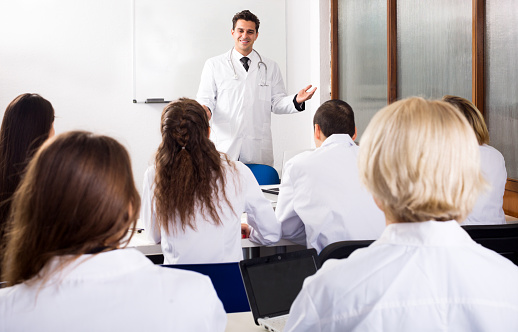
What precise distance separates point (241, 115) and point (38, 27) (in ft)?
6.64

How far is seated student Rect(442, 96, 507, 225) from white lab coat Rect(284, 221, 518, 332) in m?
1.47

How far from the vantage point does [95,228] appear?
3.29 ft

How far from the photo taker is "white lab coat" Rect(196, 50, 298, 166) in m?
4.84

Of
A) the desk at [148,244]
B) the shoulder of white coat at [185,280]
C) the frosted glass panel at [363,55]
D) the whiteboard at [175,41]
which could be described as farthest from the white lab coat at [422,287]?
the whiteboard at [175,41]

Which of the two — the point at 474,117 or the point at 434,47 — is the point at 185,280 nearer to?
the point at 474,117

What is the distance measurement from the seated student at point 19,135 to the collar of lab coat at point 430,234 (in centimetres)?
155

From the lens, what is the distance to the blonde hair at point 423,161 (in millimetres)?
1025

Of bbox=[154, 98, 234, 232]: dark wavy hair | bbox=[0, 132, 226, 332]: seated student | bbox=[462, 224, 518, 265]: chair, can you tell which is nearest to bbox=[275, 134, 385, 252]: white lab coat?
bbox=[154, 98, 234, 232]: dark wavy hair

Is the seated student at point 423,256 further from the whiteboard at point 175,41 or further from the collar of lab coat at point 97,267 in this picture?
the whiteboard at point 175,41

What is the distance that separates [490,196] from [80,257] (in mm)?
1963

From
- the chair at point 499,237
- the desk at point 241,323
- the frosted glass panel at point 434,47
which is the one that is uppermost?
the frosted glass panel at point 434,47

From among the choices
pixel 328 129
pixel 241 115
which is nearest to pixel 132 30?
pixel 241 115

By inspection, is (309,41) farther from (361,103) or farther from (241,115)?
(241,115)

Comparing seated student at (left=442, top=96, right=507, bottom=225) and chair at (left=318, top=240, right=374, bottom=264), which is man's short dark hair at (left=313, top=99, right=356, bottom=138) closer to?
seated student at (left=442, top=96, right=507, bottom=225)
